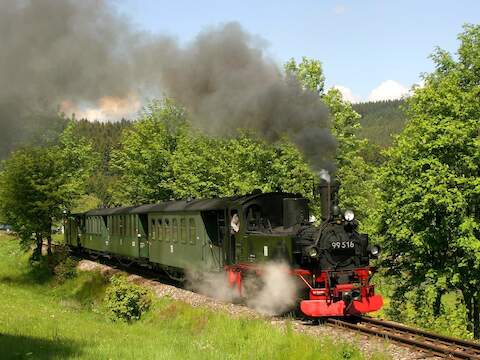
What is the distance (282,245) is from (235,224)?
2.58 meters

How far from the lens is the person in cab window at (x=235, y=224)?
1509cm

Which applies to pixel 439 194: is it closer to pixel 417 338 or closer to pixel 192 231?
pixel 192 231

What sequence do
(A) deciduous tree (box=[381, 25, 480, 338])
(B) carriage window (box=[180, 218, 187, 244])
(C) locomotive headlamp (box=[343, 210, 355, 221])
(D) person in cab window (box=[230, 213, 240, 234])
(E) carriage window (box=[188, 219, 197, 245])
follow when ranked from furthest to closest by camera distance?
(A) deciduous tree (box=[381, 25, 480, 338])
(B) carriage window (box=[180, 218, 187, 244])
(E) carriage window (box=[188, 219, 197, 245])
(D) person in cab window (box=[230, 213, 240, 234])
(C) locomotive headlamp (box=[343, 210, 355, 221])

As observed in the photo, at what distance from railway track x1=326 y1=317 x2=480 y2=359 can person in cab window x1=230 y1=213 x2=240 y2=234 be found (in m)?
3.69

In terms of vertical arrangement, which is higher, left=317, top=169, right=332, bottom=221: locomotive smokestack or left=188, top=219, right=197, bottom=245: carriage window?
left=317, top=169, right=332, bottom=221: locomotive smokestack

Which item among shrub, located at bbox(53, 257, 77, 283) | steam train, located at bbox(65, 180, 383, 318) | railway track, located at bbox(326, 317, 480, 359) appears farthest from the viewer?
shrub, located at bbox(53, 257, 77, 283)

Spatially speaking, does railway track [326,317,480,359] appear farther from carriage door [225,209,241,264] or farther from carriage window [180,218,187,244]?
carriage window [180,218,187,244]

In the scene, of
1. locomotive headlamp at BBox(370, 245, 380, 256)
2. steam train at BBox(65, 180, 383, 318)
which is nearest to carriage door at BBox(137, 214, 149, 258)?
steam train at BBox(65, 180, 383, 318)

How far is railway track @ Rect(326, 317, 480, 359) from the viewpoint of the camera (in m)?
9.72

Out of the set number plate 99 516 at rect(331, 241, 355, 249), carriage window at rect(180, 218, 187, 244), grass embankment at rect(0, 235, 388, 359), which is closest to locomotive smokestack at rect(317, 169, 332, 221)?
number plate 99 516 at rect(331, 241, 355, 249)

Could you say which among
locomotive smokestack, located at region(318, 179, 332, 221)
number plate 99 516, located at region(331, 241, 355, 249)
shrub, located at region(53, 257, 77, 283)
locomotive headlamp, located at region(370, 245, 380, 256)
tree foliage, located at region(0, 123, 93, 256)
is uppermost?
tree foliage, located at region(0, 123, 93, 256)

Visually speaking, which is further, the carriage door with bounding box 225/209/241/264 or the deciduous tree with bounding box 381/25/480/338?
the deciduous tree with bounding box 381/25/480/338

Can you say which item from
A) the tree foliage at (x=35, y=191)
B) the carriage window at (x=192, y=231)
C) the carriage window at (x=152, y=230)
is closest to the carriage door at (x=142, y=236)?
the carriage window at (x=152, y=230)

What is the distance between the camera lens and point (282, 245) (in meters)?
13.0
